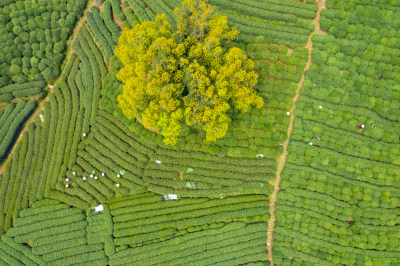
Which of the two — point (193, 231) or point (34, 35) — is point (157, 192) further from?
point (34, 35)

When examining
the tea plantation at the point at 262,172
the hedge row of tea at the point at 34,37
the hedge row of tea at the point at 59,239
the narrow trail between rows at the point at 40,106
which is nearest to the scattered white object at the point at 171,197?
the tea plantation at the point at 262,172

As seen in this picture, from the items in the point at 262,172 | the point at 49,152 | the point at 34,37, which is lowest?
A: the point at 262,172

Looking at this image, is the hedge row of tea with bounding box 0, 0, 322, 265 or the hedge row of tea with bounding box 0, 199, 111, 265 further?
the hedge row of tea with bounding box 0, 199, 111, 265

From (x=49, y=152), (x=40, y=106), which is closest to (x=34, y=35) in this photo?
(x=40, y=106)

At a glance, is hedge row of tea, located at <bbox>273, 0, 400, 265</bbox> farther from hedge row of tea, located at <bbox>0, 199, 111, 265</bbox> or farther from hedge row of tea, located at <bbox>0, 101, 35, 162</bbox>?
hedge row of tea, located at <bbox>0, 101, 35, 162</bbox>

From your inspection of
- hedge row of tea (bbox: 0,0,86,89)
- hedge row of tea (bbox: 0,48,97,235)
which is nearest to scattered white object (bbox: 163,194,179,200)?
hedge row of tea (bbox: 0,48,97,235)
